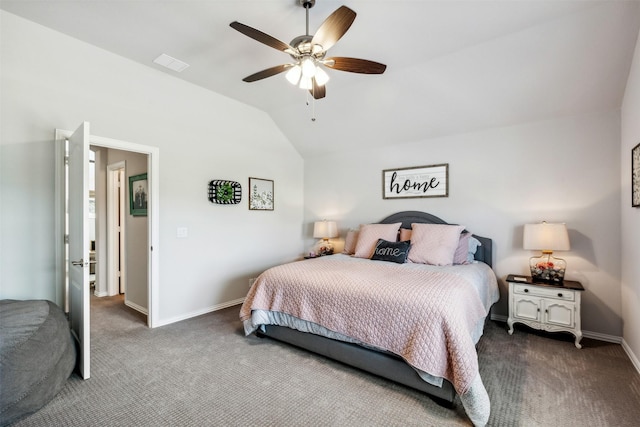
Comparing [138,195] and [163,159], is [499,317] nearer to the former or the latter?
[163,159]

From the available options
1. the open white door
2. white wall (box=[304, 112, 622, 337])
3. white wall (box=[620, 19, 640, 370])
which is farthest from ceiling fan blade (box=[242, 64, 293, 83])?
white wall (box=[620, 19, 640, 370])

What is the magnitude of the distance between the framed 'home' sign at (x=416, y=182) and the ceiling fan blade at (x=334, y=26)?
2.60 meters

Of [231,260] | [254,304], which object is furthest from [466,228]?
[231,260]

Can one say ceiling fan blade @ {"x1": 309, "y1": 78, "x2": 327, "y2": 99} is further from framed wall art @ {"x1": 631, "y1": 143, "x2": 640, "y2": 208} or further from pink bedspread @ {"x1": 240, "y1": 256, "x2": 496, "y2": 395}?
framed wall art @ {"x1": 631, "y1": 143, "x2": 640, "y2": 208}

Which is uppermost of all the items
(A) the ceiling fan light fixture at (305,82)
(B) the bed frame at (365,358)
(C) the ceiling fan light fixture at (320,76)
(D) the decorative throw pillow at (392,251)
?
(C) the ceiling fan light fixture at (320,76)

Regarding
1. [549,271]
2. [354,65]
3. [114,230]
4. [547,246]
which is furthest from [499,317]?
[114,230]

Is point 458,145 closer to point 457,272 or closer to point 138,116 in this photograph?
point 457,272

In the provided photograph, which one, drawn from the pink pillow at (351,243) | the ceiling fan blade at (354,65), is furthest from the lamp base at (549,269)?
the ceiling fan blade at (354,65)

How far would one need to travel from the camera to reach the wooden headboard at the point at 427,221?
142 inches

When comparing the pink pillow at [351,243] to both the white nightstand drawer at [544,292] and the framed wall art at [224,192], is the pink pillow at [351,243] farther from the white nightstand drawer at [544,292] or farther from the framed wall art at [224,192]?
the white nightstand drawer at [544,292]

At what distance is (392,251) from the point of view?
11.7 ft

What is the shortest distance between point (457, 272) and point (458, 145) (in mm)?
1881

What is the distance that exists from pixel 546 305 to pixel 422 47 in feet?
9.16

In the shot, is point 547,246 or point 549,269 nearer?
point 547,246
